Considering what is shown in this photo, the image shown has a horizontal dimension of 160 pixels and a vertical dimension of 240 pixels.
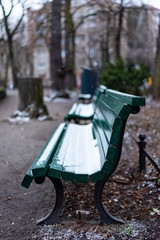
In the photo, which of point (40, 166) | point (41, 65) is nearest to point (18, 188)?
point (40, 166)

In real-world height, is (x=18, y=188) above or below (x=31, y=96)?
below

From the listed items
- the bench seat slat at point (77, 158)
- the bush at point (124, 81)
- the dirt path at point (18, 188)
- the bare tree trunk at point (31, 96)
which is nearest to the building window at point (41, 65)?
the bush at point (124, 81)

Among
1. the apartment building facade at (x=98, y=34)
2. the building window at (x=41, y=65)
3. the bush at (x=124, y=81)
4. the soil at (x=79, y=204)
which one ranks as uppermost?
the apartment building facade at (x=98, y=34)

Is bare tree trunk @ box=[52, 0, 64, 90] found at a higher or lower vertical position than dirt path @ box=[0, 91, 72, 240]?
higher

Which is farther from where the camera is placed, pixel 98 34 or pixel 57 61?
pixel 98 34

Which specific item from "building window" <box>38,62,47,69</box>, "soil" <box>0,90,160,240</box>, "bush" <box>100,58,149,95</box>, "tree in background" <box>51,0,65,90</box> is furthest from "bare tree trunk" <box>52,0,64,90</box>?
"building window" <box>38,62,47,69</box>

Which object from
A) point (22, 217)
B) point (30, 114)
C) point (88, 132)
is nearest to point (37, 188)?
point (22, 217)

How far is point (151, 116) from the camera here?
8.44m

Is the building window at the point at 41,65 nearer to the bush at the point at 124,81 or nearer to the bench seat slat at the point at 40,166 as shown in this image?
the bush at the point at 124,81

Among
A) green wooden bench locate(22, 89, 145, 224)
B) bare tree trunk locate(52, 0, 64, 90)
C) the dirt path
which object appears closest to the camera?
green wooden bench locate(22, 89, 145, 224)

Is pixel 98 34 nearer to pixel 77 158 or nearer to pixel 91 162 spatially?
pixel 77 158

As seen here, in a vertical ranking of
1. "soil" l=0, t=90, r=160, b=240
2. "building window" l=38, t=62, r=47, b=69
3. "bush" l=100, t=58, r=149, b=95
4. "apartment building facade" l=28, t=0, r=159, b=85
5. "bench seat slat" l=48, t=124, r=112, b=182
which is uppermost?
"apartment building facade" l=28, t=0, r=159, b=85

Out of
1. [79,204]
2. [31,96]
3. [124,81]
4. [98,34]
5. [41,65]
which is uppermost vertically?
[98,34]

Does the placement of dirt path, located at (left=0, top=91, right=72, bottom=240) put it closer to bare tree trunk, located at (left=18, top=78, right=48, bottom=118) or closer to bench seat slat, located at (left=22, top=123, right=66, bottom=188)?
bench seat slat, located at (left=22, top=123, right=66, bottom=188)
